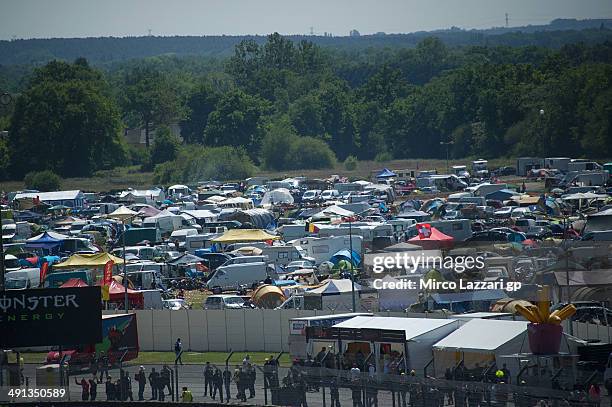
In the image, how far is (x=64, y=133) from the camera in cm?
9938

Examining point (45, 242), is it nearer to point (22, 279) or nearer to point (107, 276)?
point (22, 279)

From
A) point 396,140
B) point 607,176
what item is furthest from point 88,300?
point 396,140

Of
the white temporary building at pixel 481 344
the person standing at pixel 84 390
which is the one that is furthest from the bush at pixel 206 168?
the white temporary building at pixel 481 344

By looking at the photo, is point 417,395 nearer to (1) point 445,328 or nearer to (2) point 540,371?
(2) point 540,371

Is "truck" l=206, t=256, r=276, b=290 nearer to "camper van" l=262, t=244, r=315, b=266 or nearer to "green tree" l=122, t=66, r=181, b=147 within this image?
"camper van" l=262, t=244, r=315, b=266

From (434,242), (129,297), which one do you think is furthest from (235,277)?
(434,242)

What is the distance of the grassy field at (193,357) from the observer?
1086 inches

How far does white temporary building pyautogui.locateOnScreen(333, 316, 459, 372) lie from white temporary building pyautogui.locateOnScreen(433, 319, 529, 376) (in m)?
0.28

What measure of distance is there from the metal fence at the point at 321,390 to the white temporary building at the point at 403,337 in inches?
84.7

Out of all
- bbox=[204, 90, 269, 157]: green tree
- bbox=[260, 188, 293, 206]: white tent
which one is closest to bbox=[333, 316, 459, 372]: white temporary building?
bbox=[260, 188, 293, 206]: white tent

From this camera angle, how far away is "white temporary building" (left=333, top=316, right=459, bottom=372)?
2295 cm

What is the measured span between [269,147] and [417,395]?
263 feet

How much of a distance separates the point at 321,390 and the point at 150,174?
7671 cm

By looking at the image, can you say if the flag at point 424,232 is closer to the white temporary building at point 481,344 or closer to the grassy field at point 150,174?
the white temporary building at point 481,344
